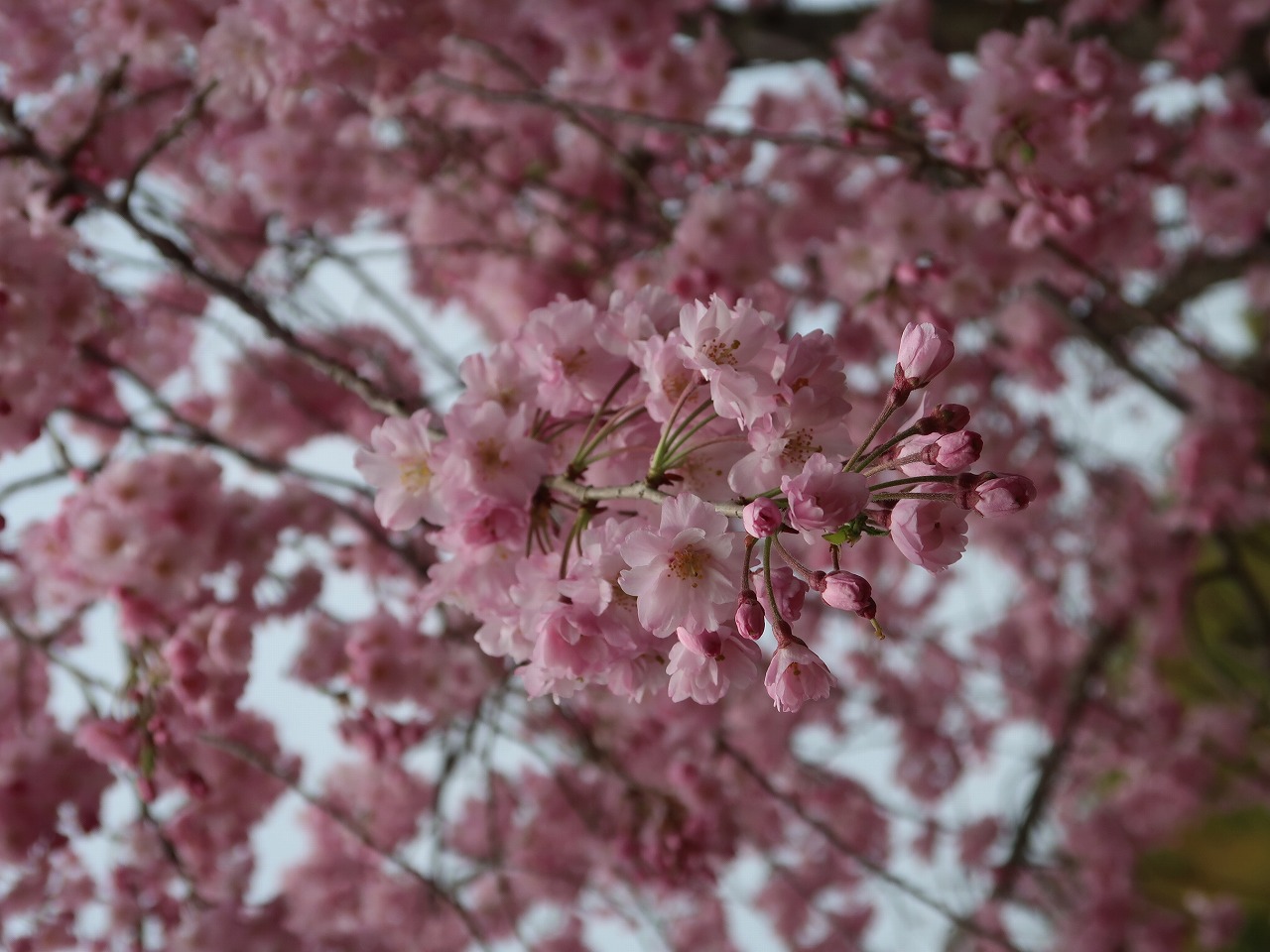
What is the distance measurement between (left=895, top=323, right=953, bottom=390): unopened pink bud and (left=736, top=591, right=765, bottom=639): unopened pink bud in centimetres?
23

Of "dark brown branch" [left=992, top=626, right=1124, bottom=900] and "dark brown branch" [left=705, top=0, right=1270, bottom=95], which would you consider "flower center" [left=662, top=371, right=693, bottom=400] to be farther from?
"dark brown branch" [left=992, top=626, right=1124, bottom=900]

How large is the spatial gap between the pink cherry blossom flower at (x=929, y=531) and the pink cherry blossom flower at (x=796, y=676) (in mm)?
120

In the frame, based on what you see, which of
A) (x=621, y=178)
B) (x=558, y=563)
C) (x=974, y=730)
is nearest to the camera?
(x=558, y=563)

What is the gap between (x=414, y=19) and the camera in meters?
1.79

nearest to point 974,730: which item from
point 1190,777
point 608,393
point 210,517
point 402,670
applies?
point 1190,777

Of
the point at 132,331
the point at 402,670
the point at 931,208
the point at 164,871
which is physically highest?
the point at 931,208

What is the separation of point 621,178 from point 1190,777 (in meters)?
3.94

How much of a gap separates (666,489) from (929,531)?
0.27 metres

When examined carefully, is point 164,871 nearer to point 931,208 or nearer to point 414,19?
point 414,19

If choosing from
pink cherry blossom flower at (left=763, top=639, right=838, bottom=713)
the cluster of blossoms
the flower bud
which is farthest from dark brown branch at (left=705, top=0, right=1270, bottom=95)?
pink cherry blossom flower at (left=763, top=639, right=838, bottom=713)

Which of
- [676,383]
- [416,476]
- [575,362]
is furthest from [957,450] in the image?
[416,476]

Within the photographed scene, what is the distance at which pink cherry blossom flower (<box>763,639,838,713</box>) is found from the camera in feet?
2.58

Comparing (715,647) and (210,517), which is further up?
(210,517)

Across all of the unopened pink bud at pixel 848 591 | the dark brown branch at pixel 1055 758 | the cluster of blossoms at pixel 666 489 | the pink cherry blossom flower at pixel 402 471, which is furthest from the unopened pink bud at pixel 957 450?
the dark brown branch at pixel 1055 758
